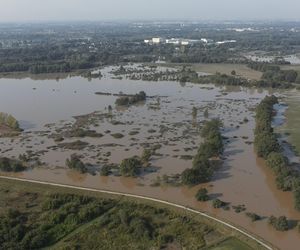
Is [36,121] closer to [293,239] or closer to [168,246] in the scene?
[168,246]

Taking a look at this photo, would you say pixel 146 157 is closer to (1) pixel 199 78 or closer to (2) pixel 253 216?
(2) pixel 253 216

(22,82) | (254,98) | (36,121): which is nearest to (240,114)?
(254,98)

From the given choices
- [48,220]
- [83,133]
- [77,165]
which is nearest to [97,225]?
[48,220]

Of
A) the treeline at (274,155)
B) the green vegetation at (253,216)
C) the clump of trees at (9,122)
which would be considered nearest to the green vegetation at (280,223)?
the green vegetation at (253,216)

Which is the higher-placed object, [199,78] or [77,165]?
[199,78]

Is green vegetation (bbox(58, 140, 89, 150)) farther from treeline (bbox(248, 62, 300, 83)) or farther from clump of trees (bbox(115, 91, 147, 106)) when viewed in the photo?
treeline (bbox(248, 62, 300, 83))
